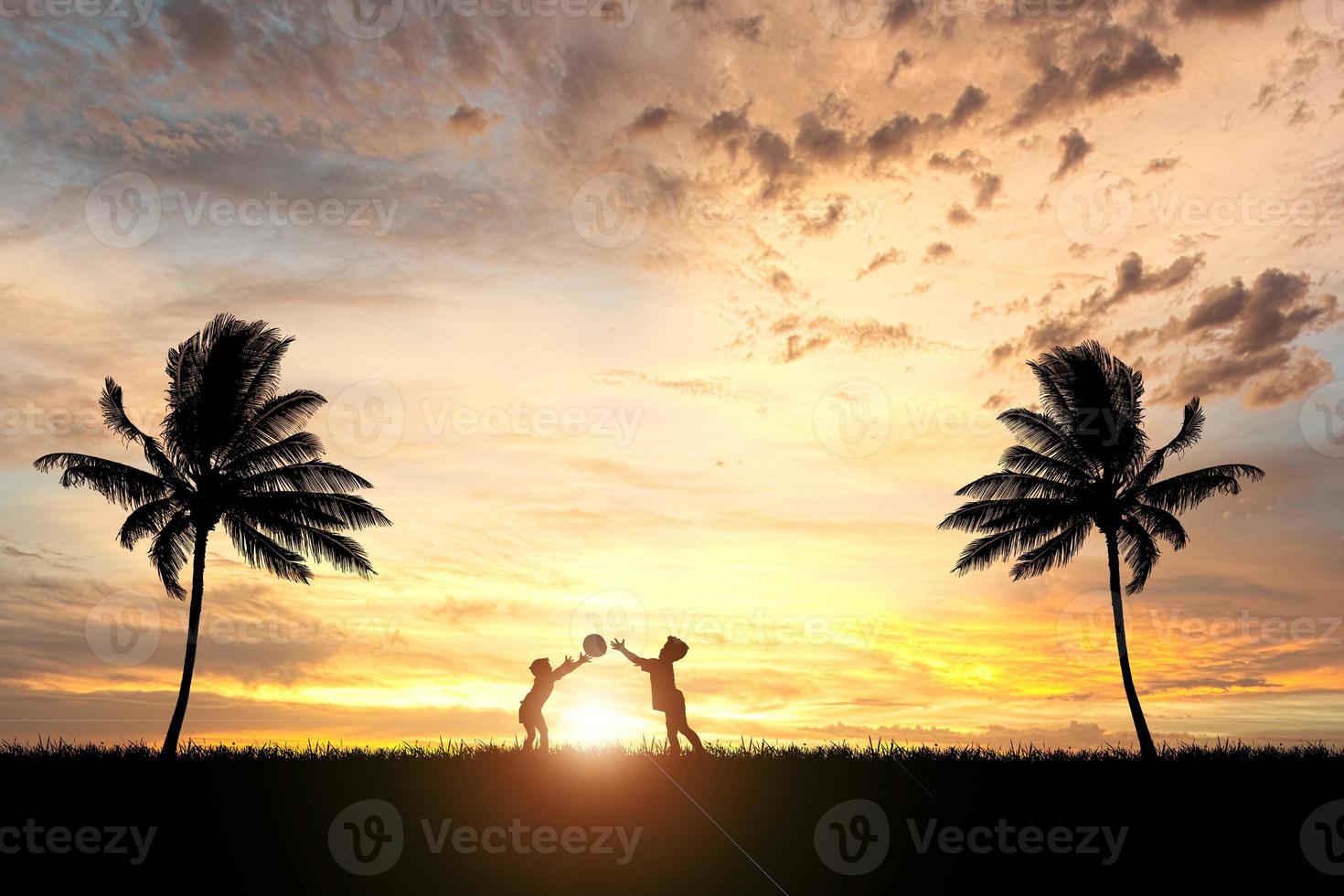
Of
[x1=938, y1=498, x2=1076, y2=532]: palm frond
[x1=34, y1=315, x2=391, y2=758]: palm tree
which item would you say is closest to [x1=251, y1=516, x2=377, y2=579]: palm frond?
[x1=34, y1=315, x2=391, y2=758]: palm tree

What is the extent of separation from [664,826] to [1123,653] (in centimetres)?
2049

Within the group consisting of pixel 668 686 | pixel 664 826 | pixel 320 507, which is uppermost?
pixel 320 507

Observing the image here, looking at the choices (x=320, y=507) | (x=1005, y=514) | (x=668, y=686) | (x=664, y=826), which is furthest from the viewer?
(x=1005, y=514)

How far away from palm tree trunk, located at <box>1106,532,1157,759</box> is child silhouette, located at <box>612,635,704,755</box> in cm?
1786

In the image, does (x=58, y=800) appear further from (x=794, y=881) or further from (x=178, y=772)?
(x=794, y=881)

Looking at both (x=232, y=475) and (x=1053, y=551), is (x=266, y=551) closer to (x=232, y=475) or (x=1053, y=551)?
(x=232, y=475)

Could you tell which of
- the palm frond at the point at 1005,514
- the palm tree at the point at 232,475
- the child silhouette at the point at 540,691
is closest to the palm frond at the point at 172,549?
the palm tree at the point at 232,475

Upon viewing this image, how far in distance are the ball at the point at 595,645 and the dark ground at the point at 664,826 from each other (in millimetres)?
2427

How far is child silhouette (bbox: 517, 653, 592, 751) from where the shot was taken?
68.0 feet

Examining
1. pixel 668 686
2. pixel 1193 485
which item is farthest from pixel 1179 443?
pixel 668 686

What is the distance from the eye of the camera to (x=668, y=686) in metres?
20.2

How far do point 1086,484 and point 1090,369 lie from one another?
3.53 meters

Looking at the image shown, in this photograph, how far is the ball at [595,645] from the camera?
2066 centimetres

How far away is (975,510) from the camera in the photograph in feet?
109
